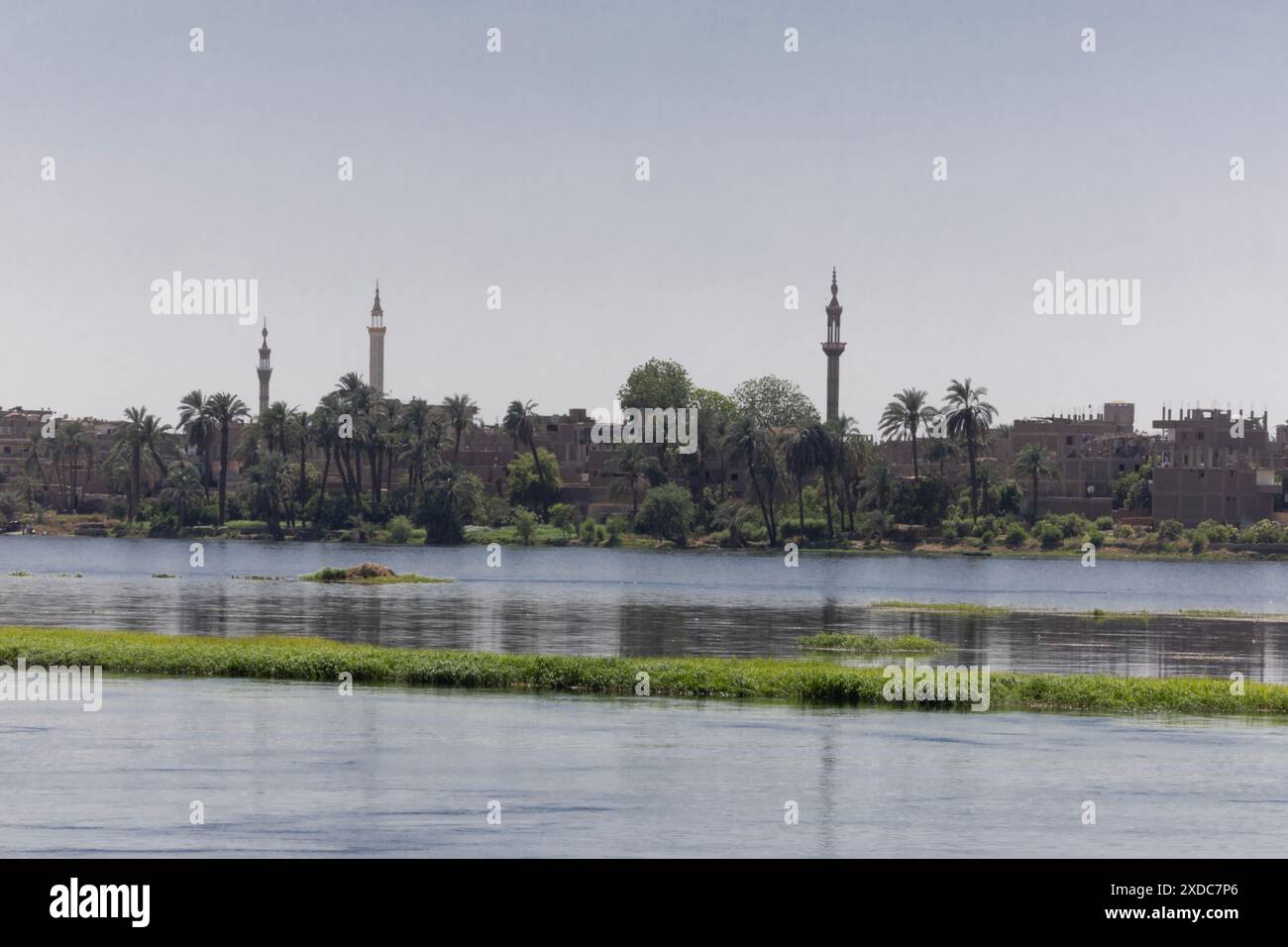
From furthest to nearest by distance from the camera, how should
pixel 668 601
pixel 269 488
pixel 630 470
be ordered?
pixel 630 470 → pixel 269 488 → pixel 668 601

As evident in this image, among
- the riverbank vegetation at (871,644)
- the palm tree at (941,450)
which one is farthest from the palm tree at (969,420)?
the riverbank vegetation at (871,644)

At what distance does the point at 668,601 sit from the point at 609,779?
65.4 metres

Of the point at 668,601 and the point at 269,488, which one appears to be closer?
the point at 668,601

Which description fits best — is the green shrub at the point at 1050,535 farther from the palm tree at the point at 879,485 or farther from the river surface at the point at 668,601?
the palm tree at the point at 879,485

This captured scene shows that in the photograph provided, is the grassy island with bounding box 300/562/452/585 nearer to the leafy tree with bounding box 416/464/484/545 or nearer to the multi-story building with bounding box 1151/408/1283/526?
the leafy tree with bounding box 416/464/484/545

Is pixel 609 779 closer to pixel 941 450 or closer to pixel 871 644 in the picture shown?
pixel 871 644

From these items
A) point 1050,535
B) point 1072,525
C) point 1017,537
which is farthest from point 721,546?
point 1072,525

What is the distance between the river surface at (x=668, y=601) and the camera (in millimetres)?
71875

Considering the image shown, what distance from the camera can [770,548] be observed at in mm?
192375

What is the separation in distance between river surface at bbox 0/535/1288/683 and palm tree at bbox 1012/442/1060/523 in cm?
1279

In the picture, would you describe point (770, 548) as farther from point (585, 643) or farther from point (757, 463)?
point (585, 643)

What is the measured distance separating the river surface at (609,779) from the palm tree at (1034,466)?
139917mm

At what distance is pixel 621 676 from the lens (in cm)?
5269

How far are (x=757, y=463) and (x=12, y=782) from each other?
156228 millimetres
